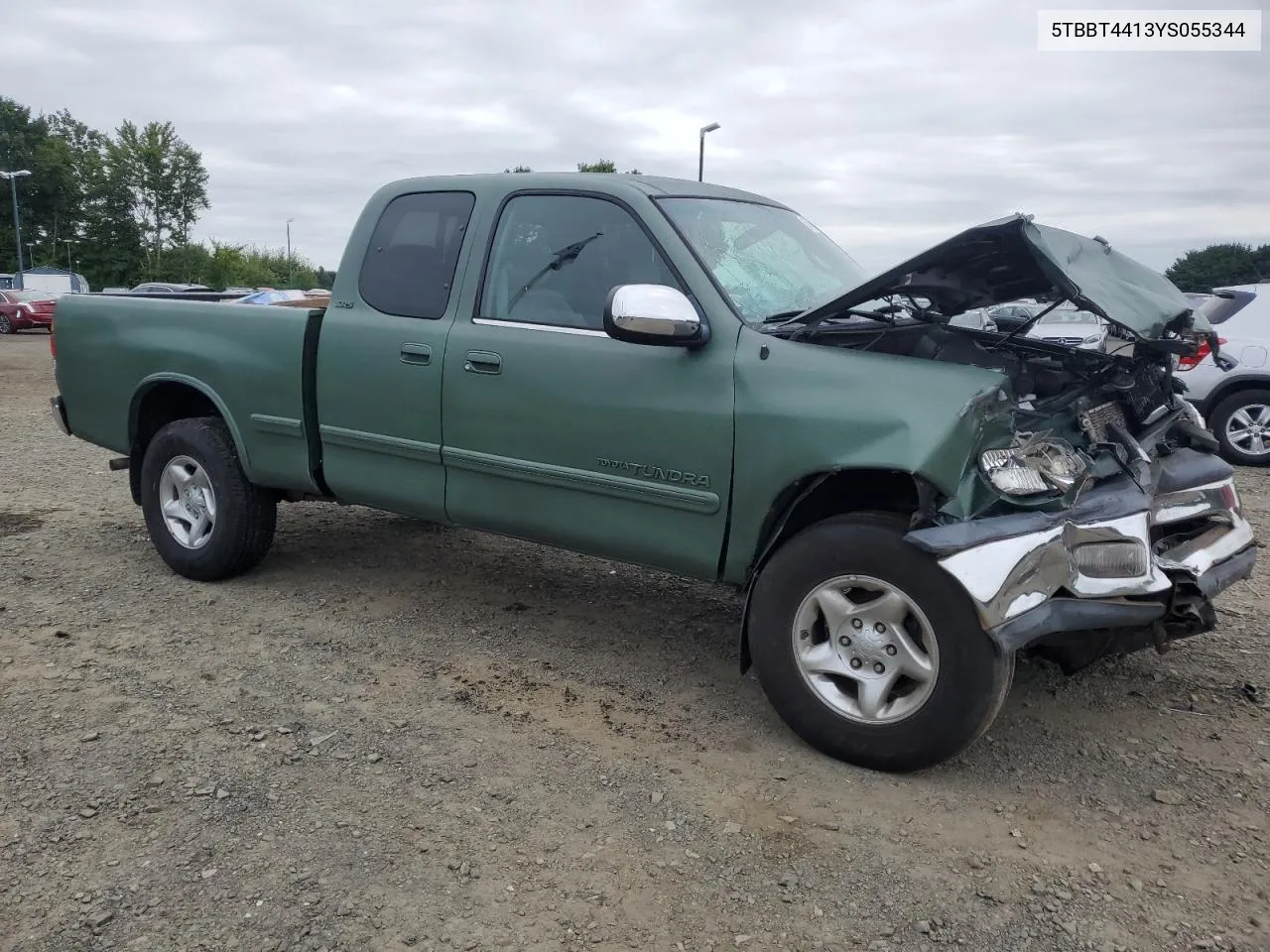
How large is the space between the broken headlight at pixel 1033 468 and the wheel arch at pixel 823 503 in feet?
0.95

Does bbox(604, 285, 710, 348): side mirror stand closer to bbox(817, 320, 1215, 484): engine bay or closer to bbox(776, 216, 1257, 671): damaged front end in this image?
bbox(776, 216, 1257, 671): damaged front end

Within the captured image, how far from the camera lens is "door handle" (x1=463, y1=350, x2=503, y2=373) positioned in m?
3.96

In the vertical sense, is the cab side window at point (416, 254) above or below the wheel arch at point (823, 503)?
above

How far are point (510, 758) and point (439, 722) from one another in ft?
1.26

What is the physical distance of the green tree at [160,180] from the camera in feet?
199

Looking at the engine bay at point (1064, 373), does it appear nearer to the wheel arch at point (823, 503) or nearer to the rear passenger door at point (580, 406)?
the wheel arch at point (823, 503)

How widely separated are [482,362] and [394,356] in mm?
472

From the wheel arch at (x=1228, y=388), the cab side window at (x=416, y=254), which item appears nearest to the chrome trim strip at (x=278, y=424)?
the cab side window at (x=416, y=254)

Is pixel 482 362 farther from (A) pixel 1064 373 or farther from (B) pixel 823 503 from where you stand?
(A) pixel 1064 373

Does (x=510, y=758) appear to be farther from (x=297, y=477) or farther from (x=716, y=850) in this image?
(x=297, y=477)

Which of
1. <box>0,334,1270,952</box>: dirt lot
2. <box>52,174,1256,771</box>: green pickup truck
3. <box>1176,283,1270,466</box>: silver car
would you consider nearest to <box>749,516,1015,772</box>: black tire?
<box>52,174,1256,771</box>: green pickup truck

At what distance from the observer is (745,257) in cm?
392

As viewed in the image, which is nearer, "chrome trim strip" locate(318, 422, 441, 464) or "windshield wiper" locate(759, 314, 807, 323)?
"windshield wiper" locate(759, 314, 807, 323)

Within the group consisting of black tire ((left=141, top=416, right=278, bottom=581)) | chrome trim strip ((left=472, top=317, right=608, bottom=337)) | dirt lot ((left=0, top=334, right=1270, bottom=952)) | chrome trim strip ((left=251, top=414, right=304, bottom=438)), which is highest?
chrome trim strip ((left=472, top=317, right=608, bottom=337))
